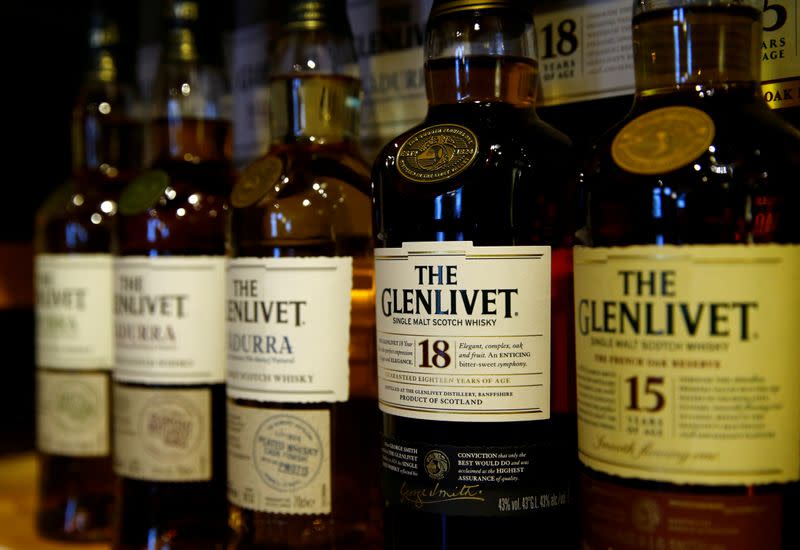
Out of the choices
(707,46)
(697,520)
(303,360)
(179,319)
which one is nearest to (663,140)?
(707,46)

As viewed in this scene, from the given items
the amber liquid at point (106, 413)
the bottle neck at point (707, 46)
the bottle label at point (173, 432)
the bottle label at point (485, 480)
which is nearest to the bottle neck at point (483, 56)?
the bottle neck at point (707, 46)

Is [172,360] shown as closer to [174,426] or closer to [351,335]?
[174,426]

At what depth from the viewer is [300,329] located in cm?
72

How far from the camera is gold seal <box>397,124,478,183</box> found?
62 centimetres

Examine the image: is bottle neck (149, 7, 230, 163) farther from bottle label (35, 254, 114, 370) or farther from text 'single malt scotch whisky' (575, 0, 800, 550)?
text 'single malt scotch whisky' (575, 0, 800, 550)

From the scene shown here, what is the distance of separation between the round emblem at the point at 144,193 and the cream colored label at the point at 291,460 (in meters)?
0.24

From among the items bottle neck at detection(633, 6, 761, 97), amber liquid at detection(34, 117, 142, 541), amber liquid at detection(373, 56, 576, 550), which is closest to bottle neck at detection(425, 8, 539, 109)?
amber liquid at detection(373, 56, 576, 550)

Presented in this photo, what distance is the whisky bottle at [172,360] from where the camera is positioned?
0.84 m

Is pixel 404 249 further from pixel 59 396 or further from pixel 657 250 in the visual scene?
pixel 59 396

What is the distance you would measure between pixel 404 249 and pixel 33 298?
2.52ft

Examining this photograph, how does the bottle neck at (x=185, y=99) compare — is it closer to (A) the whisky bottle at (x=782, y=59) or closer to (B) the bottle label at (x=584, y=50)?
(B) the bottle label at (x=584, y=50)

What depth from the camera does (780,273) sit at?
517mm

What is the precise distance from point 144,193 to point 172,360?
0.16m

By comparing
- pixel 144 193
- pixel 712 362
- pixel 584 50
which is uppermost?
pixel 584 50
